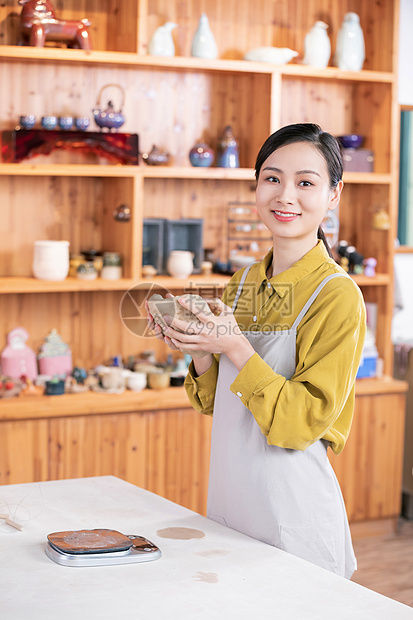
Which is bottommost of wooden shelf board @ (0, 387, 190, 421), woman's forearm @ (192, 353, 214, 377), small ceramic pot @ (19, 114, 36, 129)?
wooden shelf board @ (0, 387, 190, 421)

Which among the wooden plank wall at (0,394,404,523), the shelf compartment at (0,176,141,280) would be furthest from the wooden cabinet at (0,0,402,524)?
the wooden plank wall at (0,394,404,523)

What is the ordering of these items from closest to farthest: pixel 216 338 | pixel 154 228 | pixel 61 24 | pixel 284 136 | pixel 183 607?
pixel 183 607 → pixel 216 338 → pixel 284 136 → pixel 61 24 → pixel 154 228

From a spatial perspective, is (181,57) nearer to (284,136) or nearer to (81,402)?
(81,402)

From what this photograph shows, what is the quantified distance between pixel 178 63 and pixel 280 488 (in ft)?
7.39

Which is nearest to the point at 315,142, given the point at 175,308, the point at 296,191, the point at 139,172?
the point at 296,191

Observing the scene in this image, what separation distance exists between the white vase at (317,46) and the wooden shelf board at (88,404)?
5.30 ft

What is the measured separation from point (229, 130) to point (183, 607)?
272 centimetres

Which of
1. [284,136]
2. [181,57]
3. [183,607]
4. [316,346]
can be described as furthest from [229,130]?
[183,607]

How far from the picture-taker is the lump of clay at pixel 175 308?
1.72 metres

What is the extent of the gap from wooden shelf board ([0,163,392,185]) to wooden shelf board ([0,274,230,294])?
442 millimetres

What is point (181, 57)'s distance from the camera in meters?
3.54

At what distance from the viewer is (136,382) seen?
355cm

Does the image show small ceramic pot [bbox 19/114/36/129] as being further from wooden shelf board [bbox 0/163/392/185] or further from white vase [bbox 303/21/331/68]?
white vase [bbox 303/21/331/68]

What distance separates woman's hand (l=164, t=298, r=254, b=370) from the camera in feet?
5.63
